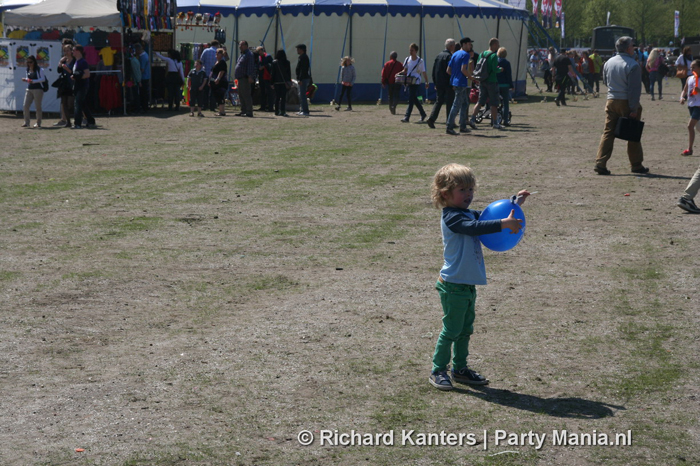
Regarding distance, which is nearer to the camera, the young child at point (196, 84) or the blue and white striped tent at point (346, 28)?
the young child at point (196, 84)

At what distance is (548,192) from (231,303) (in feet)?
20.9

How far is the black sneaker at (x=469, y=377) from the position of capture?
16.6 feet

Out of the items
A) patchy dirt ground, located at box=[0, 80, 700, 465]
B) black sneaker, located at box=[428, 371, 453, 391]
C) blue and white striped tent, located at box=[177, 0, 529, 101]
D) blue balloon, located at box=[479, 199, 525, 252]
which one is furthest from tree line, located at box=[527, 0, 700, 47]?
black sneaker, located at box=[428, 371, 453, 391]

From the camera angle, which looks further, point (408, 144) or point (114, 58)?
point (114, 58)

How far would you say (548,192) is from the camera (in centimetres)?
1174

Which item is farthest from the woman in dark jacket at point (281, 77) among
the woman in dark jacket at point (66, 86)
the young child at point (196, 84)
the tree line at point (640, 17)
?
the tree line at point (640, 17)

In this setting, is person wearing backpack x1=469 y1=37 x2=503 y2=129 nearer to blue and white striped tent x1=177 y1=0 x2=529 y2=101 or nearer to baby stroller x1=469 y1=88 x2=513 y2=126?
baby stroller x1=469 y1=88 x2=513 y2=126

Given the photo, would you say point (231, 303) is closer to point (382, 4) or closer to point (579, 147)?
point (579, 147)

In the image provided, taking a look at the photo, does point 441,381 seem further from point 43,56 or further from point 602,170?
point 43,56

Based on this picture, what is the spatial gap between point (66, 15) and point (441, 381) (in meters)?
20.9

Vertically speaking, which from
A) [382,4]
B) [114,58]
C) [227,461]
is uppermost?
[382,4]

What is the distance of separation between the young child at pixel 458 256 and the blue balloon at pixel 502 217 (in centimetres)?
5

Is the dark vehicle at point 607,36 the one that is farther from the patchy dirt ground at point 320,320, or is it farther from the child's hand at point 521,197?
the child's hand at point 521,197

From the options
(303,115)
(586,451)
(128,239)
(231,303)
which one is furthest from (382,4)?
(586,451)
